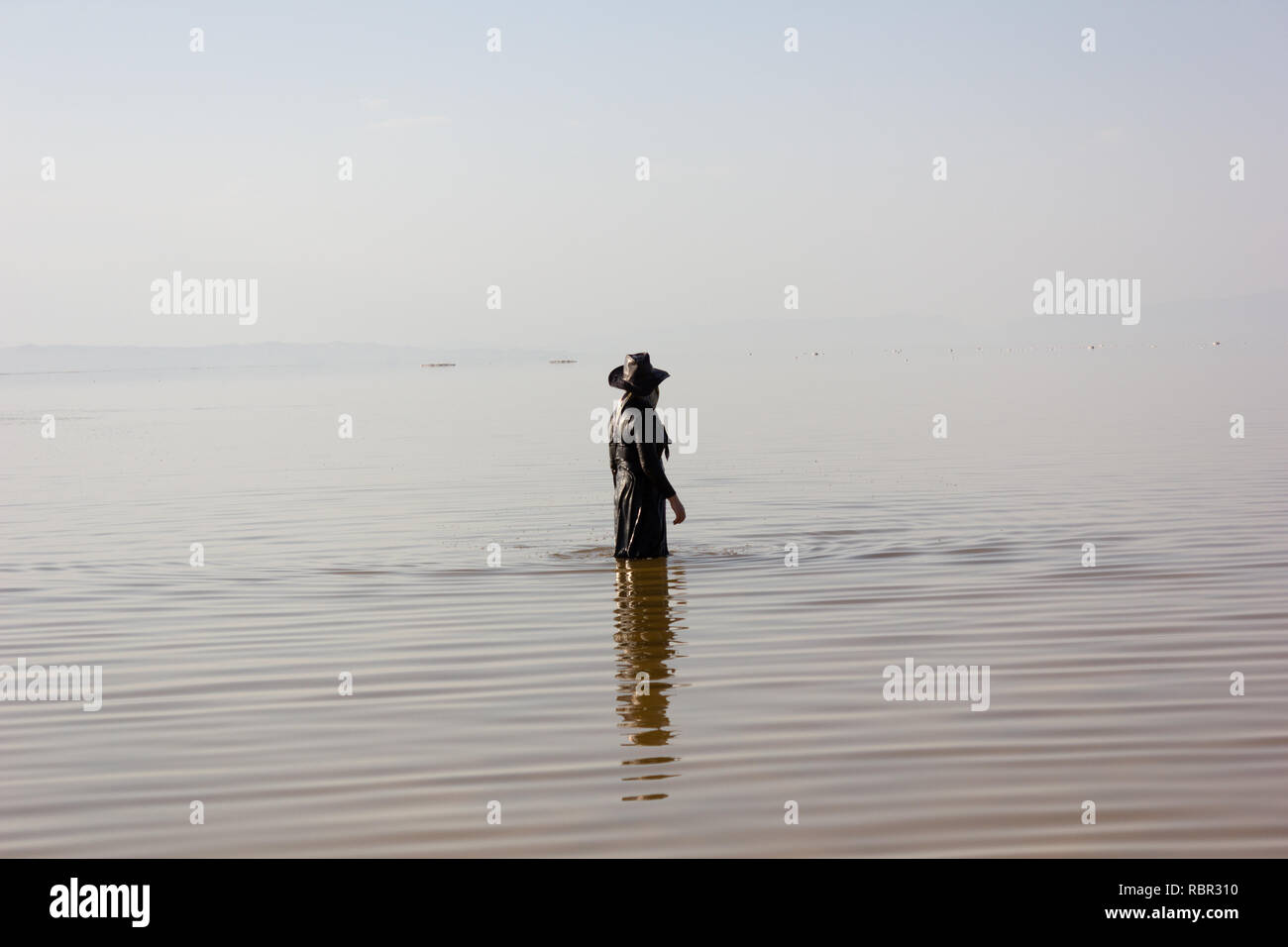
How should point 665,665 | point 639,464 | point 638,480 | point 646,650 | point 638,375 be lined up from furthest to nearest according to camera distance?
point 638,480 → point 639,464 → point 638,375 → point 646,650 → point 665,665

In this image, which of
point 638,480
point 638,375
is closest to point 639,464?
point 638,480

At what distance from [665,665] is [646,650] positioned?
465 mm

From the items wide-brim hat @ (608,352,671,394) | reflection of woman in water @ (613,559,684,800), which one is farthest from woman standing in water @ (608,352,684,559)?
reflection of woman in water @ (613,559,684,800)

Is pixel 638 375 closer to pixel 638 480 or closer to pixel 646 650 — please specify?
pixel 638 480

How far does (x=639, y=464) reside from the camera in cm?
1305

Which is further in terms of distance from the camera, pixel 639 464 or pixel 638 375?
pixel 639 464

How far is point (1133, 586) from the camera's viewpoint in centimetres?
1170

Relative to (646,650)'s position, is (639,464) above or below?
above

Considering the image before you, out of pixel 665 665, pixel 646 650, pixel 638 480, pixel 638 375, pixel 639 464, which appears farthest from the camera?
pixel 638 480

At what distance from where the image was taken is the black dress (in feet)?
42.4

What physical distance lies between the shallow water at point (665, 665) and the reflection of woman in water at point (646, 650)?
0.04 m
